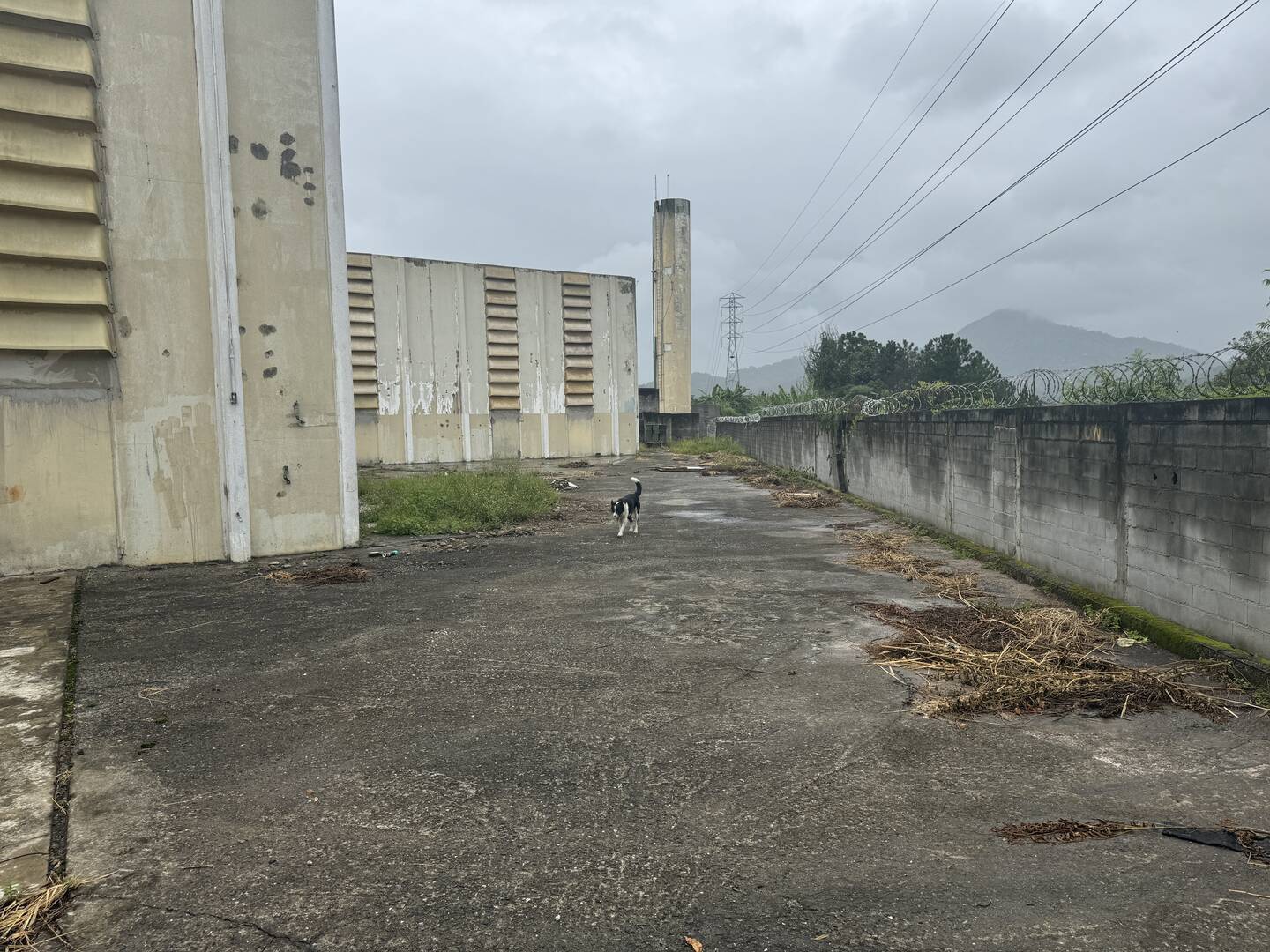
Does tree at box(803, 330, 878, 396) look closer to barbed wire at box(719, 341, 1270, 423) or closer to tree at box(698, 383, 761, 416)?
tree at box(698, 383, 761, 416)

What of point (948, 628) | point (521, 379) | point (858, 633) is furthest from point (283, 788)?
point (521, 379)

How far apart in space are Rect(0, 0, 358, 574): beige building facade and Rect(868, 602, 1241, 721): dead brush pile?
641 centimetres

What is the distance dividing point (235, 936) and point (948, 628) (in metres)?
4.51

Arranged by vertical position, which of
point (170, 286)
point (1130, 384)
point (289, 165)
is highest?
point (289, 165)

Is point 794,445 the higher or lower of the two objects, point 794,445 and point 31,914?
the higher

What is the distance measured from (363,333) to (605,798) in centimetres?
2282

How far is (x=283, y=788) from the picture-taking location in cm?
319

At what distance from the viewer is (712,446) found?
1085 inches

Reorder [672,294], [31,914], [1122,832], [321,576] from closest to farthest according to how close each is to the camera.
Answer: [31,914] < [1122,832] < [321,576] < [672,294]

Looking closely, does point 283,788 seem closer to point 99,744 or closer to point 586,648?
point 99,744

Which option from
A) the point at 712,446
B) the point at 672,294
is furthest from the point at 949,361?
the point at 712,446

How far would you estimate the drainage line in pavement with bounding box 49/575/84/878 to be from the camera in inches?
106

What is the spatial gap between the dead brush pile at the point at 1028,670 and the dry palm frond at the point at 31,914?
3.60 m

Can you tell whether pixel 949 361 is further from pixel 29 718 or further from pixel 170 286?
pixel 29 718
